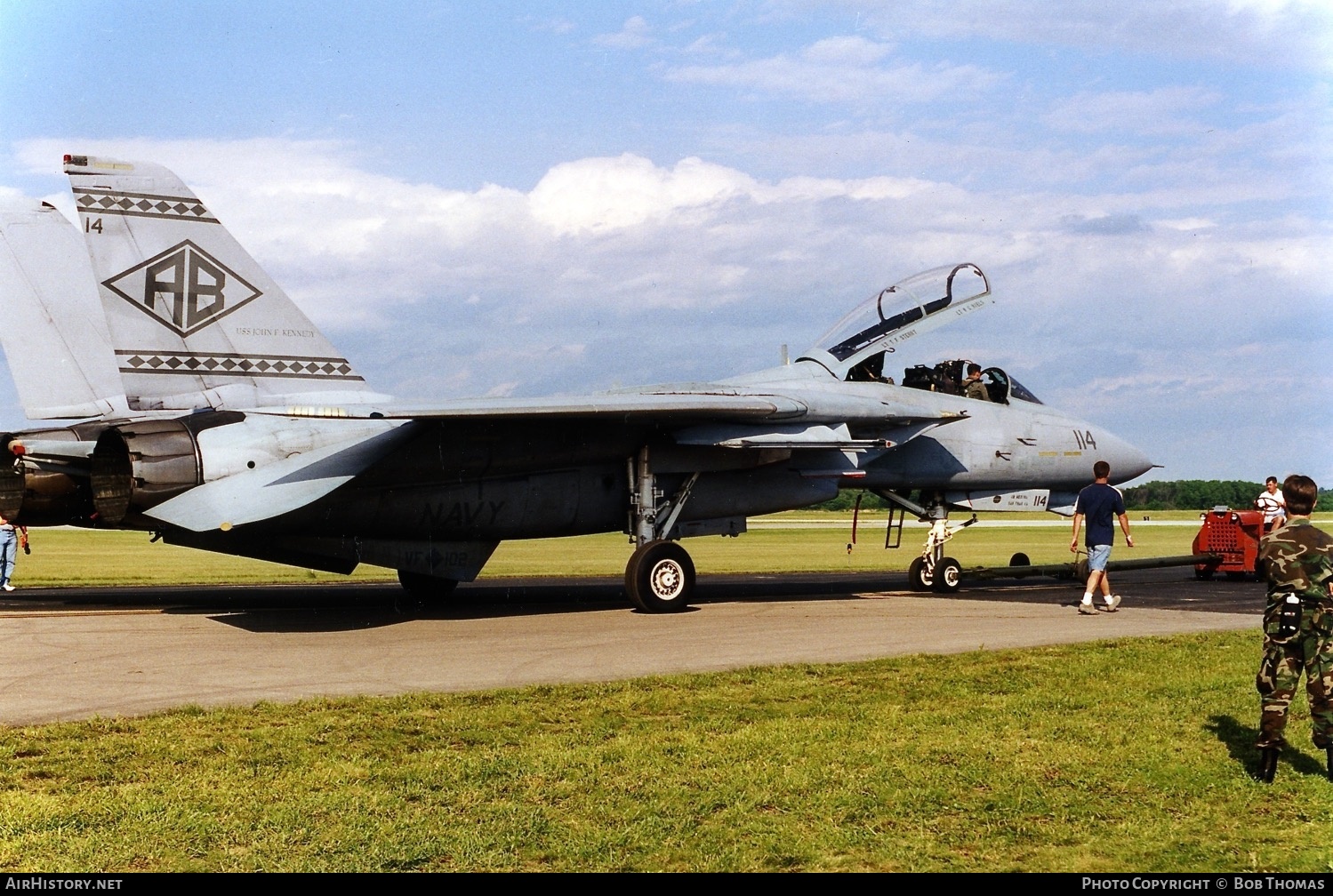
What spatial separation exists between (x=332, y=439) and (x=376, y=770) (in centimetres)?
721

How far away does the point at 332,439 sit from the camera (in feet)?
42.4

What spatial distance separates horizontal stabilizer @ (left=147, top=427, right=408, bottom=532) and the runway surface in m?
1.21

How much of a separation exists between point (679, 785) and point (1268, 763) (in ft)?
9.86

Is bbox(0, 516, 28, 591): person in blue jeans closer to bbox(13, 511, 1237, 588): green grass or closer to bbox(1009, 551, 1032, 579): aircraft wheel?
bbox(13, 511, 1237, 588): green grass

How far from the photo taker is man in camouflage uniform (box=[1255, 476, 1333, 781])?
20.3 feet

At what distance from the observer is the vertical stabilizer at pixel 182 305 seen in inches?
531

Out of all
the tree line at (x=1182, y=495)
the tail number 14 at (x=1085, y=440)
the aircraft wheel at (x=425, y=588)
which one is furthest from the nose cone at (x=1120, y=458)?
the tree line at (x=1182, y=495)

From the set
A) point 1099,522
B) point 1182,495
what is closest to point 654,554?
point 1099,522

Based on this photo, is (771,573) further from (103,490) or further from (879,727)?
(879,727)

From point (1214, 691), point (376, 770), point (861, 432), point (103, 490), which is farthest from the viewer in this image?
point (861, 432)

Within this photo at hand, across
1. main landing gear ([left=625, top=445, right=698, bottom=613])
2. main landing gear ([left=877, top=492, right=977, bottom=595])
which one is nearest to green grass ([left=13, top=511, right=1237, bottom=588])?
main landing gear ([left=877, top=492, right=977, bottom=595])

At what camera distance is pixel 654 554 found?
14.7m
